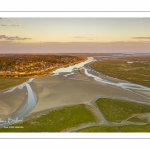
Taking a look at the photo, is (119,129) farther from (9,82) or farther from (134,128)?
(9,82)

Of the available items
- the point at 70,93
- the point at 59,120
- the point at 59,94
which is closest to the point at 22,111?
the point at 59,120

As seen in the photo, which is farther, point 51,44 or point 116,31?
point 51,44

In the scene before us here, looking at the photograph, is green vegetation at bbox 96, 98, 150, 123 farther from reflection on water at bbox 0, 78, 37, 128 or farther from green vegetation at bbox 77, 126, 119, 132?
reflection on water at bbox 0, 78, 37, 128

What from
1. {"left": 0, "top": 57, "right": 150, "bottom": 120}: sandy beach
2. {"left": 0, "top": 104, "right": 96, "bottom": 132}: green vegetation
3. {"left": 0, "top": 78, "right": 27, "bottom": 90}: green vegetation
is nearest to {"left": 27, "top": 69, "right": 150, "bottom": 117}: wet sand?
{"left": 0, "top": 57, "right": 150, "bottom": 120}: sandy beach

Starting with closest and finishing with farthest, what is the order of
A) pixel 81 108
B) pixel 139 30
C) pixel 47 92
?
pixel 81 108 < pixel 139 30 < pixel 47 92

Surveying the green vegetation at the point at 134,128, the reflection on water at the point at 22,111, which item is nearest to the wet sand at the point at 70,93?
the reflection on water at the point at 22,111

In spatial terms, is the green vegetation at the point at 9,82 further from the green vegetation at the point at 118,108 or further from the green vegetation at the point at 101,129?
the green vegetation at the point at 101,129
